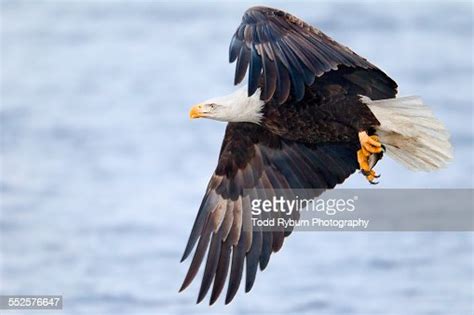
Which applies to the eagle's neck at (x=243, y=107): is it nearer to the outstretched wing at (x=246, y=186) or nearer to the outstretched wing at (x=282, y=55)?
the outstretched wing at (x=246, y=186)

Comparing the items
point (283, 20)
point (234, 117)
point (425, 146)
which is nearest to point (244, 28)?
point (283, 20)

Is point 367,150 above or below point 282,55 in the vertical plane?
below

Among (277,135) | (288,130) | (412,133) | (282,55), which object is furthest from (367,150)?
(282,55)

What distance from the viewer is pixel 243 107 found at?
25.6ft

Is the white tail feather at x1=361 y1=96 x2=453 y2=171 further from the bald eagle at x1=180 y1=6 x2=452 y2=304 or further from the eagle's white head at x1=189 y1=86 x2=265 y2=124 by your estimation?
the eagle's white head at x1=189 y1=86 x2=265 y2=124

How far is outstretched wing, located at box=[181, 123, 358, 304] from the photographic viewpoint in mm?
8086

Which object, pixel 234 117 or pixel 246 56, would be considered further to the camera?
pixel 234 117

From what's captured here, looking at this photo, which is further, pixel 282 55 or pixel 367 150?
pixel 367 150

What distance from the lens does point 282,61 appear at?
707 centimetres

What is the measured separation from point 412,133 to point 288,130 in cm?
66

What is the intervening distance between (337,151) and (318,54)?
1.07m

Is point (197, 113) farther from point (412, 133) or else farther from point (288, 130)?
point (412, 133)

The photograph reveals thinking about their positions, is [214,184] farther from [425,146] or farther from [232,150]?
[425,146]

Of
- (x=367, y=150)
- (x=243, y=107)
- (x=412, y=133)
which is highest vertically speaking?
(x=243, y=107)
